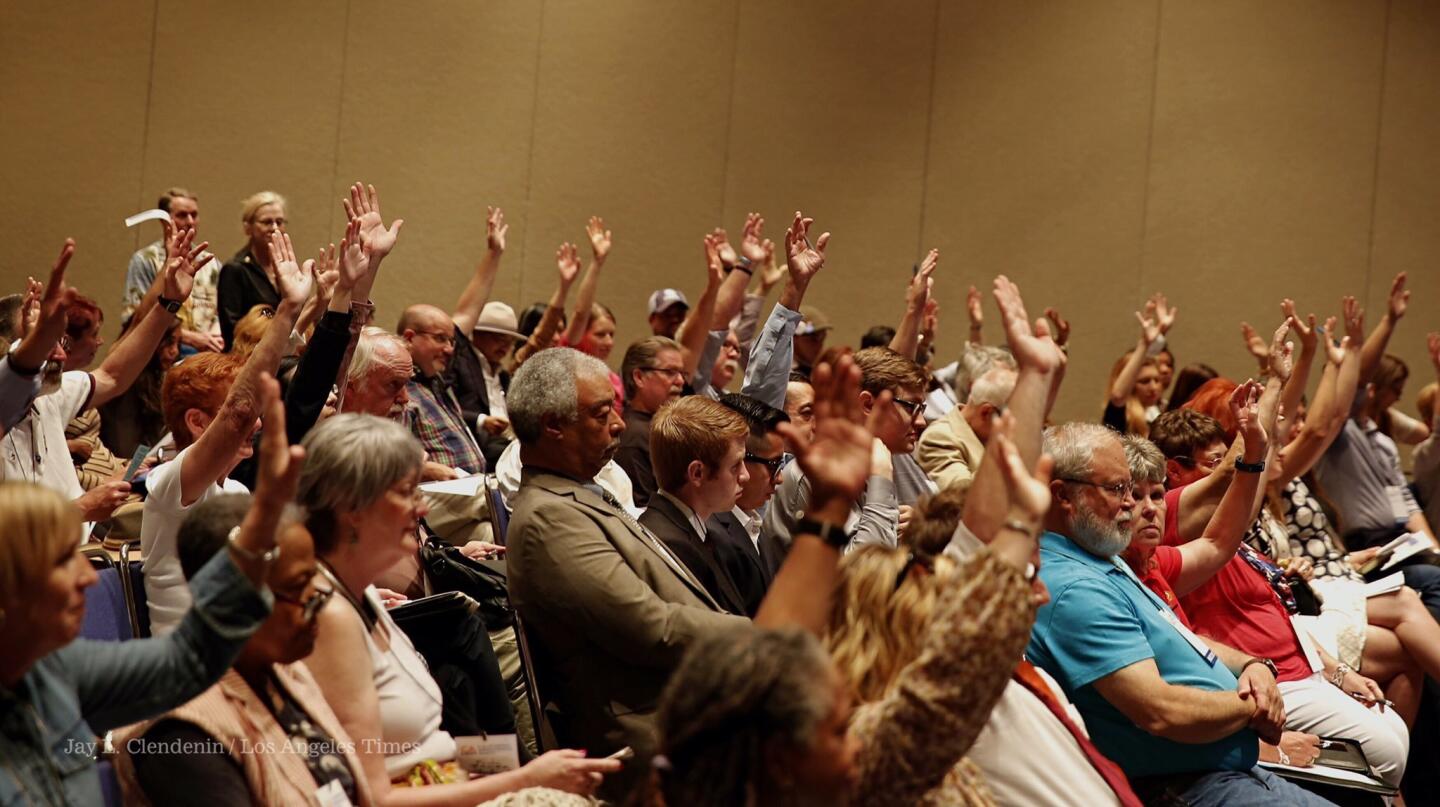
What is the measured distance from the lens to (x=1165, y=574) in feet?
12.7

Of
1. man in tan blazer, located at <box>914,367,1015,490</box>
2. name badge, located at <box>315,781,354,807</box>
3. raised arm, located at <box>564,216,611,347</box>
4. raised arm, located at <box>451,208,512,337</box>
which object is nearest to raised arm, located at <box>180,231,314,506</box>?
name badge, located at <box>315,781,354,807</box>

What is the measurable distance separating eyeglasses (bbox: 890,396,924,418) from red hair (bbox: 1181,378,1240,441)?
1.26m

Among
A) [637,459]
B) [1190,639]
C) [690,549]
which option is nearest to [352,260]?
[690,549]

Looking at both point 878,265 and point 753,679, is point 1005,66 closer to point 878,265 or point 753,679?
point 878,265

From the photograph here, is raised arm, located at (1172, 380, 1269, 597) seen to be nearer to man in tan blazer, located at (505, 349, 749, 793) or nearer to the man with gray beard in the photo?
the man with gray beard

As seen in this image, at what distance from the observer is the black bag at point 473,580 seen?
11.0 feet

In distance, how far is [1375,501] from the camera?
22.1 feet

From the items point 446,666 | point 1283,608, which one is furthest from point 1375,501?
point 446,666

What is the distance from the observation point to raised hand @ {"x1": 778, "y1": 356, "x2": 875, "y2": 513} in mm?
1925

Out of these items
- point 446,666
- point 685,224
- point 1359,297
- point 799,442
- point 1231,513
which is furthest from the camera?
point 1359,297

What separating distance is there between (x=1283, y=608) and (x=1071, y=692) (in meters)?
1.54

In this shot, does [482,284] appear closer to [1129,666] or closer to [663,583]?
[663,583]

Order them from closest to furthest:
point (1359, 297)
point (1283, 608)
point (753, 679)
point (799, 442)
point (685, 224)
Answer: point (753, 679) < point (799, 442) < point (1283, 608) < point (685, 224) < point (1359, 297)

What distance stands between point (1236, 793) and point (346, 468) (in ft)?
6.46
